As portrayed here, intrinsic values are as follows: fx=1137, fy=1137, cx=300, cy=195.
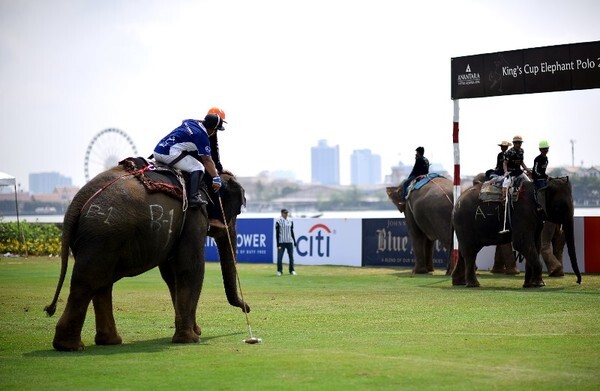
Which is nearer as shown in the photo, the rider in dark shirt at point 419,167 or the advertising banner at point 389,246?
the rider in dark shirt at point 419,167

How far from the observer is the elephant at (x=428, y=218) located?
3200cm

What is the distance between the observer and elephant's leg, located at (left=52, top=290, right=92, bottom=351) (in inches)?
569

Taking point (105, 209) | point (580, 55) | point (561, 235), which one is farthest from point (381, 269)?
point (105, 209)

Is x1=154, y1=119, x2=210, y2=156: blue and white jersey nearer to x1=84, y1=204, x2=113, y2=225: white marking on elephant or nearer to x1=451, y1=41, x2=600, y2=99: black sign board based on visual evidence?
x1=84, y1=204, x2=113, y2=225: white marking on elephant

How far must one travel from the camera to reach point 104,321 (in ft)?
50.6

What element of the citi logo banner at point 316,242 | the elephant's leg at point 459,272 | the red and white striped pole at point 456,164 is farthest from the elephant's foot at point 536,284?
the citi logo banner at point 316,242

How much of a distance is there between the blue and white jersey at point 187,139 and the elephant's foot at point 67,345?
3.05 metres

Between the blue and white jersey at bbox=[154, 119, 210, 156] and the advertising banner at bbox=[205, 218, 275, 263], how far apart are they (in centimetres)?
2662

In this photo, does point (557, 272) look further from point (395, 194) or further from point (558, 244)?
point (395, 194)

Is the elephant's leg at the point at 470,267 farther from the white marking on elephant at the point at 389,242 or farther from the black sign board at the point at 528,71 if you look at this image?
the white marking on elephant at the point at 389,242

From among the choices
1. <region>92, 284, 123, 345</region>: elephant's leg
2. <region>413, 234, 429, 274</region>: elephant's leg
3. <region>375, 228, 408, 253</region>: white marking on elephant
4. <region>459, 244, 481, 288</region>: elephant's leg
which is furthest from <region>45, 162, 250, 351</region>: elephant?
<region>375, 228, 408, 253</region>: white marking on elephant

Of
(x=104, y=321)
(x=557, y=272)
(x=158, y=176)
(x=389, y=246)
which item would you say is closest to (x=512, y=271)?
(x=557, y=272)

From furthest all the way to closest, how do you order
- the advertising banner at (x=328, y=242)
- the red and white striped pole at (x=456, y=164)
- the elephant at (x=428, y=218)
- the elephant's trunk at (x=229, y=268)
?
the advertising banner at (x=328, y=242)
the elephant at (x=428, y=218)
the red and white striped pole at (x=456, y=164)
the elephant's trunk at (x=229, y=268)

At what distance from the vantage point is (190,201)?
51.6 feet
